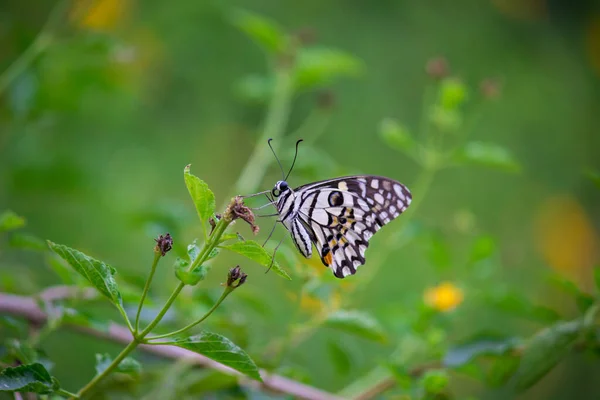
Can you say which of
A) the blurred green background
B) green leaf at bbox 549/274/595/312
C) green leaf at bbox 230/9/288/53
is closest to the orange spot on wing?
the blurred green background

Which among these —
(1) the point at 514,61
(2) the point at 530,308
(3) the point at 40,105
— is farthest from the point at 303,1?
(2) the point at 530,308

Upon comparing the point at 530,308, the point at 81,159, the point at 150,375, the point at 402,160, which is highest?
the point at 402,160

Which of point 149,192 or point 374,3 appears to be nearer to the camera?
point 149,192

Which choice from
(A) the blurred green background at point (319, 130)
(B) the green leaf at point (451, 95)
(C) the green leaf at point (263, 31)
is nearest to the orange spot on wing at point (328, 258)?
(A) the blurred green background at point (319, 130)

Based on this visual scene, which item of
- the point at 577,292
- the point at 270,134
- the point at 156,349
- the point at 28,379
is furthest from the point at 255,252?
the point at 270,134

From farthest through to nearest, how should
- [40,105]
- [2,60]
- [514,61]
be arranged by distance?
[514,61], [2,60], [40,105]

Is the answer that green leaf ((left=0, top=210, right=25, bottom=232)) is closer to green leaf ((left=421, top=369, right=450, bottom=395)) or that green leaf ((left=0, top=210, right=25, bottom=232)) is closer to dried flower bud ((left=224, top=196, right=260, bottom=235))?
dried flower bud ((left=224, top=196, right=260, bottom=235))

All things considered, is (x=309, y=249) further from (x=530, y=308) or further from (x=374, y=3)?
(x=374, y=3)

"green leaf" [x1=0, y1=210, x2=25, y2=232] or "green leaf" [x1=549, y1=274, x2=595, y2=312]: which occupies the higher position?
"green leaf" [x1=549, y1=274, x2=595, y2=312]

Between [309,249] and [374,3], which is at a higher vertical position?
[374,3]
